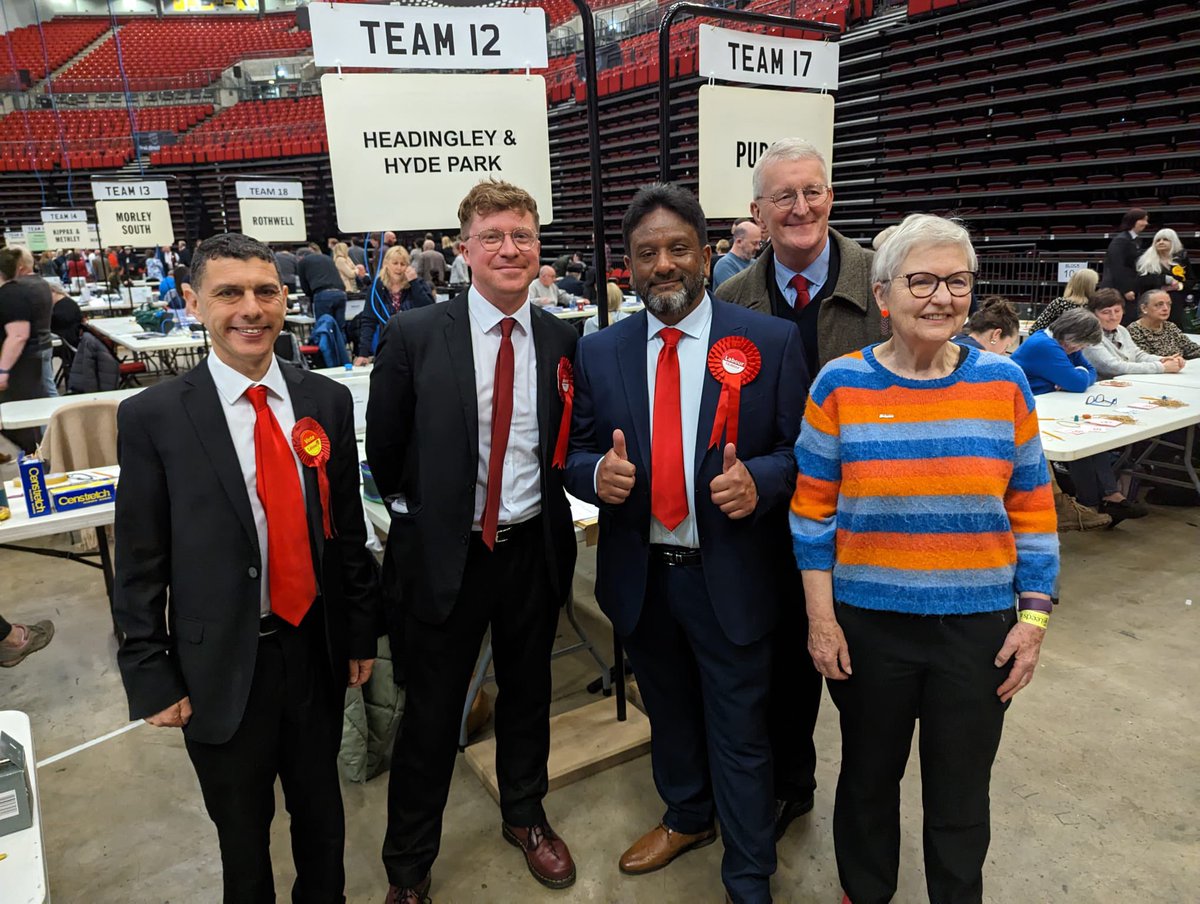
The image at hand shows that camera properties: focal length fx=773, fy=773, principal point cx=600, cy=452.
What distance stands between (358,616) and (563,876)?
89cm

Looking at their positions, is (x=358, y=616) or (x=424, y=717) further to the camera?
(x=424, y=717)

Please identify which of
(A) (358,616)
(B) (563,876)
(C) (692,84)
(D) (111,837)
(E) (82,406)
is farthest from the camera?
(C) (692,84)

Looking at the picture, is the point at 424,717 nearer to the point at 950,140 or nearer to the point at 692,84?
the point at 950,140

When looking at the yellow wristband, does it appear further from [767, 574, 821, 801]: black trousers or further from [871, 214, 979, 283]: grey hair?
[871, 214, 979, 283]: grey hair

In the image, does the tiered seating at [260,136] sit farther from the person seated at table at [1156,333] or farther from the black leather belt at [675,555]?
the black leather belt at [675,555]

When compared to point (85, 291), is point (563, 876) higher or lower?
lower

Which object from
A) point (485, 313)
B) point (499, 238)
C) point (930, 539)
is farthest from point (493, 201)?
point (930, 539)

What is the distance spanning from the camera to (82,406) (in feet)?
11.9

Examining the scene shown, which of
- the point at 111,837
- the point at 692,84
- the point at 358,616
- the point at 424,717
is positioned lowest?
the point at 111,837

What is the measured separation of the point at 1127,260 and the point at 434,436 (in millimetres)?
6915

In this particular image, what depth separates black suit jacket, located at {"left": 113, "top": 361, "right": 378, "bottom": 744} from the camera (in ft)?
4.58

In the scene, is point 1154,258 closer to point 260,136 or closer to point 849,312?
point 849,312

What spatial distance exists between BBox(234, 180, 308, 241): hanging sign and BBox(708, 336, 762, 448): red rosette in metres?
6.86

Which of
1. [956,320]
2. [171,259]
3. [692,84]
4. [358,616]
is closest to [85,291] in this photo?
[171,259]
